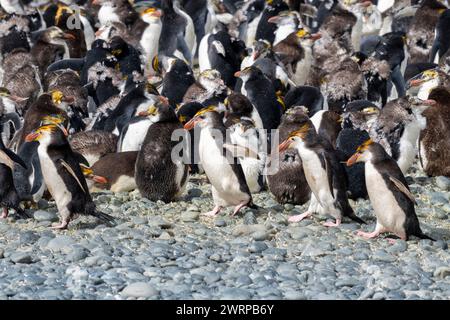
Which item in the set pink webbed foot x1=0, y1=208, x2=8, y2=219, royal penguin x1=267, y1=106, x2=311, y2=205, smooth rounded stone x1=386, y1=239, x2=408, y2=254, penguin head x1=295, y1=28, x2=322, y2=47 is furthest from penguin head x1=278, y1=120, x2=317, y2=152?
penguin head x1=295, y1=28, x2=322, y2=47

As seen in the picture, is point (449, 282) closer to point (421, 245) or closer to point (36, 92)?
point (421, 245)

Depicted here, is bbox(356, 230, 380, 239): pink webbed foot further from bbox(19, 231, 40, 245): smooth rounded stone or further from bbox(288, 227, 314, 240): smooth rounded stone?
bbox(19, 231, 40, 245): smooth rounded stone

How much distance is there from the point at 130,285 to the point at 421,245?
7.21 feet

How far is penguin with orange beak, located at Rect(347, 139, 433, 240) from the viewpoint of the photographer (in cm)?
839

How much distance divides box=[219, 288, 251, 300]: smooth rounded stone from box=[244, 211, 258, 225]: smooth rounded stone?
1.71m

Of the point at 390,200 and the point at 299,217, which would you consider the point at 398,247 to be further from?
the point at 299,217

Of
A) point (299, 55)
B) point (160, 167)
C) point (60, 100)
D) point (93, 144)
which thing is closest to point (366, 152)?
point (160, 167)

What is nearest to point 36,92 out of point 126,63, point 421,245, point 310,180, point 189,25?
point 126,63

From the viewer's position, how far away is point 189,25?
15.5 m

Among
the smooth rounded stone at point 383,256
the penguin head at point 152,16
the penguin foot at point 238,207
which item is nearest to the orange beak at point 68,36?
the penguin head at point 152,16

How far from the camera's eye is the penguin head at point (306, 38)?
544 inches

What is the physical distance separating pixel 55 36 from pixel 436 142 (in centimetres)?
552

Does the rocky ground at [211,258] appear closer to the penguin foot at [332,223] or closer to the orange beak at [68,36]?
the penguin foot at [332,223]

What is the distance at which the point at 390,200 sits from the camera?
27.6 feet
